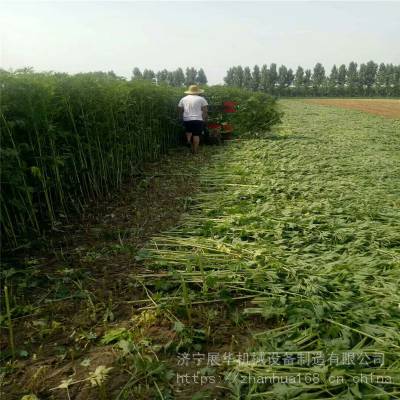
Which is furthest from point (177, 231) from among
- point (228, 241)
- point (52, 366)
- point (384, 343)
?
point (384, 343)

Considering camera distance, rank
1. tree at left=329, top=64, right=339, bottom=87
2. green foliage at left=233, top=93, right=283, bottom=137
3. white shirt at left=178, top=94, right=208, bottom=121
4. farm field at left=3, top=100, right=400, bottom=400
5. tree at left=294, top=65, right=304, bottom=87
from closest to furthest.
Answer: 1. farm field at left=3, top=100, right=400, bottom=400
2. white shirt at left=178, top=94, right=208, bottom=121
3. green foliage at left=233, top=93, right=283, bottom=137
4. tree at left=294, top=65, right=304, bottom=87
5. tree at left=329, top=64, right=339, bottom=87

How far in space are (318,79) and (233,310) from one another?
12674 centimetres

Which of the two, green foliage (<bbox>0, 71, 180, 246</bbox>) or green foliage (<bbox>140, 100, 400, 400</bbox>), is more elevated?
green foliage (<bbox>0, 71, 180, 246</bbox>)

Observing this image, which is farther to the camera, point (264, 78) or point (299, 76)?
point (299, 76)

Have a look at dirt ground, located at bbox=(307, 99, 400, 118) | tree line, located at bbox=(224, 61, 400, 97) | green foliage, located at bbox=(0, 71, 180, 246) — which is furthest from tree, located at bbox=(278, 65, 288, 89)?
green foliage, located at bbox=(0, 71, 180, 246)

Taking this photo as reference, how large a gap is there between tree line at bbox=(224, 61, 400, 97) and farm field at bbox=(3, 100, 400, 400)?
98.9 meters

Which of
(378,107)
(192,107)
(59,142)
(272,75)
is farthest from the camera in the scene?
(272,75)

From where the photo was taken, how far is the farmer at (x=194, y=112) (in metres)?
10.8

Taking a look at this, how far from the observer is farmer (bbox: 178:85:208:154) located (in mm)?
10820

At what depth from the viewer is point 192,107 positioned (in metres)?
10.8

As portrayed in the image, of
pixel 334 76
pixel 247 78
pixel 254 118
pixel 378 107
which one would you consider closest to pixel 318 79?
pixel 334 76

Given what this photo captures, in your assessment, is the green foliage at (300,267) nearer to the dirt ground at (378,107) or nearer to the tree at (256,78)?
the dirt ground at (378,107)

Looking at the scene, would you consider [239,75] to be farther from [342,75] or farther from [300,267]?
[300,267]

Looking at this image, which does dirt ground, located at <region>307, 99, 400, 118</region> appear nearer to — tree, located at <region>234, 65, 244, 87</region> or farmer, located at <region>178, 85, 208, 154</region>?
farmer, located at <region>178, 85, 208, 154</region>
